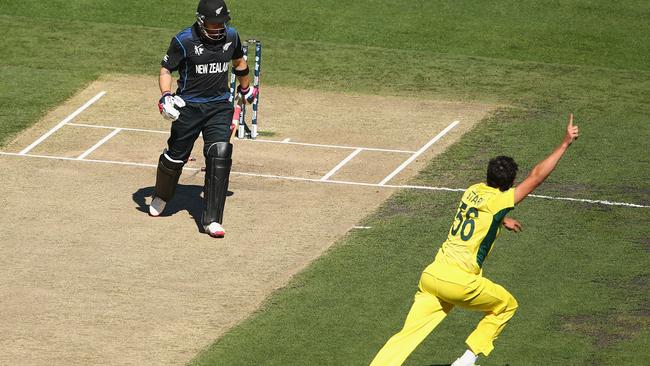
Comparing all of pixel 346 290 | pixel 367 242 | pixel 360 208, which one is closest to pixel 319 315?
pixel 346 290

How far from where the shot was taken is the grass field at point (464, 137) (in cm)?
1341

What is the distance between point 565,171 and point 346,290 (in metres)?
5.86

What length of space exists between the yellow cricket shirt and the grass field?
154 centimetres

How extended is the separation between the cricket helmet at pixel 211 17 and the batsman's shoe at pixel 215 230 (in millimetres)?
2358

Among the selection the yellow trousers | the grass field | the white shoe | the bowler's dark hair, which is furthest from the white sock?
the white shoe

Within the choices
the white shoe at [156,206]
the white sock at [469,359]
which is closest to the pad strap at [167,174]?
the white shoe at [156,206]

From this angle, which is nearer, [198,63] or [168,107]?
[168,107]

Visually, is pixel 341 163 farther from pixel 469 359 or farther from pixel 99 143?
pixel 469 359

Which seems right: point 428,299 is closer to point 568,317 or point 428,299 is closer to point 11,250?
point 568,317

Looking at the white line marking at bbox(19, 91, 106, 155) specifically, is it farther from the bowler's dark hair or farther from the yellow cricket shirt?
the bowler's dark hair

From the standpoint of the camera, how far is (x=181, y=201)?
1764cm

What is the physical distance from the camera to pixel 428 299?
11555 millimetres

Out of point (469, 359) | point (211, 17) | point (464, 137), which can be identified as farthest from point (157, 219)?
point (469, 359)

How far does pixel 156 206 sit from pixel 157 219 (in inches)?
6.9
